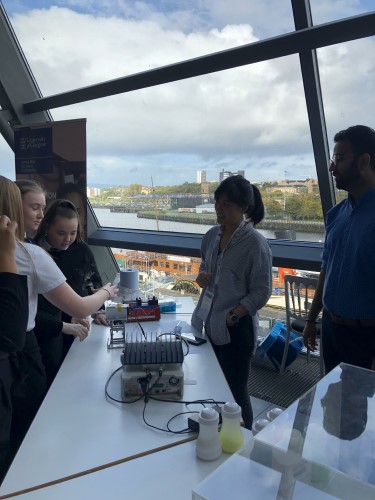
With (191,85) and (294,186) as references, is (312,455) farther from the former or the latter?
(191,85)

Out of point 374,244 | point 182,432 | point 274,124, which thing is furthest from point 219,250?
point 274,124

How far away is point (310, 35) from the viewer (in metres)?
2.13

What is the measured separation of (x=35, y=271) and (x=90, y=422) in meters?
0.58

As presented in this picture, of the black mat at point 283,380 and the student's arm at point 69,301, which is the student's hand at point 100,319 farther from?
the black mat at point 283,380

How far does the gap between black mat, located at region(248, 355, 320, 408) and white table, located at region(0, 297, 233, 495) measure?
55.4 inches

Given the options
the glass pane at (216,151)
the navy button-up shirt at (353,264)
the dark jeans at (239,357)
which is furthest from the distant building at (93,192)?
the navy button-up shirt at (353,264)

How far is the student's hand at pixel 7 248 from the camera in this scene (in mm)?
1040

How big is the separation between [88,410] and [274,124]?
7.88 ft

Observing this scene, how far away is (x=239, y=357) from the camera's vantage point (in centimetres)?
189

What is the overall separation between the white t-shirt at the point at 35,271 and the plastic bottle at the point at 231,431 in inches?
31.6

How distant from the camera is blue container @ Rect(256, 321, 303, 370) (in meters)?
3.22

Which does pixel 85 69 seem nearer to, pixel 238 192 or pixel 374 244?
pixel 238 192

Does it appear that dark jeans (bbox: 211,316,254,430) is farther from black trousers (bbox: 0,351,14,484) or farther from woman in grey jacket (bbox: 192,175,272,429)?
black trousers (bbox: 0,351,14,484)

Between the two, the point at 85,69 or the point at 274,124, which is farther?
the point at 85,69
